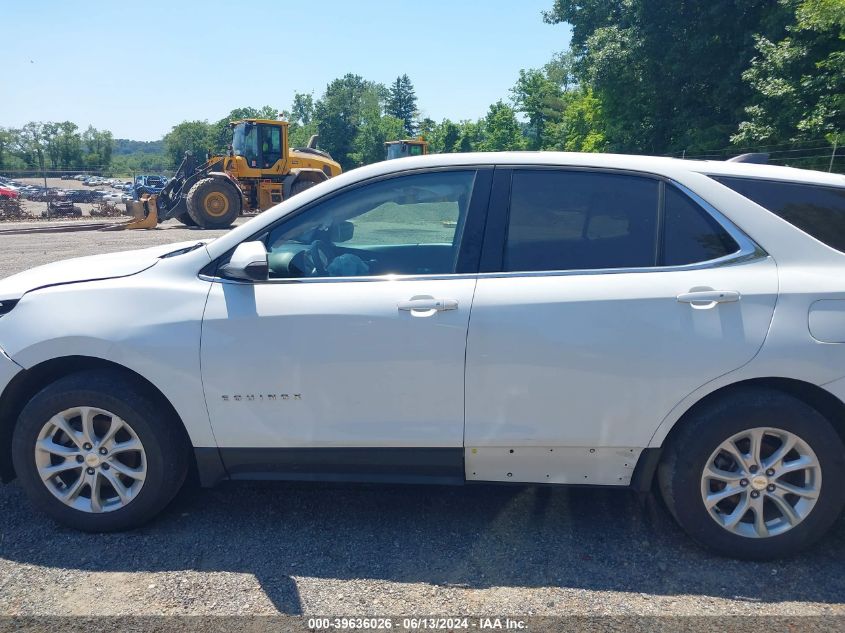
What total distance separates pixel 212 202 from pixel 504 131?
39.5 m

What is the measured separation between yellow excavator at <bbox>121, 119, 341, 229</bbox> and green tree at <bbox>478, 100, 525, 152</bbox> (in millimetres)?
34134

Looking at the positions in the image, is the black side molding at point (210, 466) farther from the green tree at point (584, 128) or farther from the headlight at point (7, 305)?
the green tree at point (584, 128)

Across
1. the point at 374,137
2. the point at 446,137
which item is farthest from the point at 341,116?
the point at 446,137

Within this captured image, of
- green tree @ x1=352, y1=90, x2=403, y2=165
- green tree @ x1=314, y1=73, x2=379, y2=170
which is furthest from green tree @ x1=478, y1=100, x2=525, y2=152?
green tree @ x1=314, y1=73, x2=379, y2=170

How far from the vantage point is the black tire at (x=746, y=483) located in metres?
2.90

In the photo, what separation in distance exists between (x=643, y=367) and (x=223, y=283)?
1929 millimetres

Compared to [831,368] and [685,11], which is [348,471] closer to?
[831,368]

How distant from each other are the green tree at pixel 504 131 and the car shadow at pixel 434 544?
51827 mm

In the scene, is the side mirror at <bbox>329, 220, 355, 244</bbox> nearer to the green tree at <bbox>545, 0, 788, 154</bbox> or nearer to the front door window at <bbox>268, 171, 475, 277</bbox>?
the front door window at <bbox>268, 171, 475, 277</bbox>

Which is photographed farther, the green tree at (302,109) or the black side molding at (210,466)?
the green tree at (302,109)

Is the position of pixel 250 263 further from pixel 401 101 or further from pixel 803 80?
pixel 401 101

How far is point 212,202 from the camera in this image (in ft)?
63.0

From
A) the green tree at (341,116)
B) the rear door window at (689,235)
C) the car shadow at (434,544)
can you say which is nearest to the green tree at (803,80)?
the rear door window at (689,235)

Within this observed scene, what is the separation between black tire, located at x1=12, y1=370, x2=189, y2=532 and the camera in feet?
10.3
